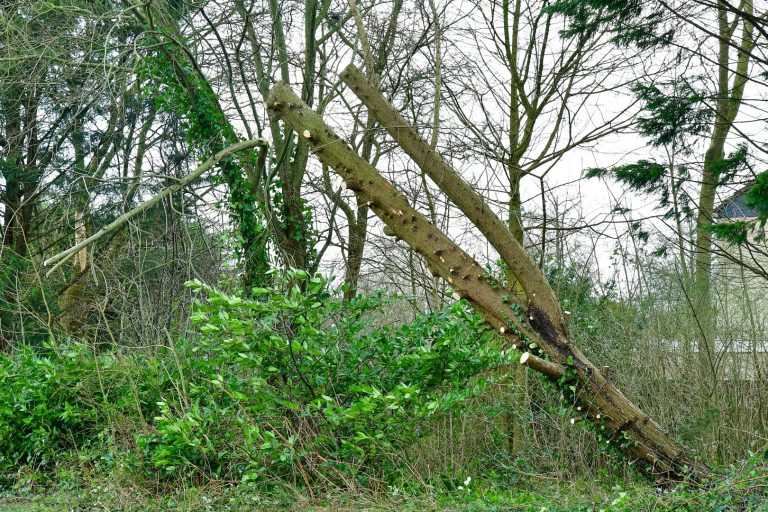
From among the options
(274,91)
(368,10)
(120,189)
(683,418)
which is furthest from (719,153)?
(120,189)

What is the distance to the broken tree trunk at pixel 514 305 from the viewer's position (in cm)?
674

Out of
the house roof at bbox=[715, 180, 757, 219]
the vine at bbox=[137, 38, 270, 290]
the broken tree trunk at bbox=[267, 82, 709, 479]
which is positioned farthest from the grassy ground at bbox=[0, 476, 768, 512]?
the vine at bbox=[137, 38, 270, 290]

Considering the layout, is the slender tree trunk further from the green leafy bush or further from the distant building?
the green leafy bush

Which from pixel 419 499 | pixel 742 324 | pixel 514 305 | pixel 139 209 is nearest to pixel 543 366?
pixel 514 305

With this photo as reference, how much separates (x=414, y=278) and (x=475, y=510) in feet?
15.2

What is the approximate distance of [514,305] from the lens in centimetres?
682

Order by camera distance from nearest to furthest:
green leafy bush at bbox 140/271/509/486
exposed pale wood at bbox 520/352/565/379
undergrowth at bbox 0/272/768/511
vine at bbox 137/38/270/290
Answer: undergrowth at bbox 0/272/768/511 → green leafy bush at bbox 140/271/509/486 → exposed pale wood at bbox 520/352/565/379 → vine at bbox 137/38/270/290

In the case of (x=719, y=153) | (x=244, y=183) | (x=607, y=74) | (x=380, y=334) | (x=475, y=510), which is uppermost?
(x=607, y=74)

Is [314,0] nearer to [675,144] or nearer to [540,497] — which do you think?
[675,144]

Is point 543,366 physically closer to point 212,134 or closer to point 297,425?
point 297,425

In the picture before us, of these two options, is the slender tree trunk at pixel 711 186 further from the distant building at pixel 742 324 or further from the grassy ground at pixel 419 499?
the grassy ground at pixel 419 499

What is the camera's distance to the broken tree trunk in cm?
674

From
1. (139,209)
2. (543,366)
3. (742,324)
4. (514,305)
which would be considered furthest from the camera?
(742,324)

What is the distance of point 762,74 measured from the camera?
24.7 feet
